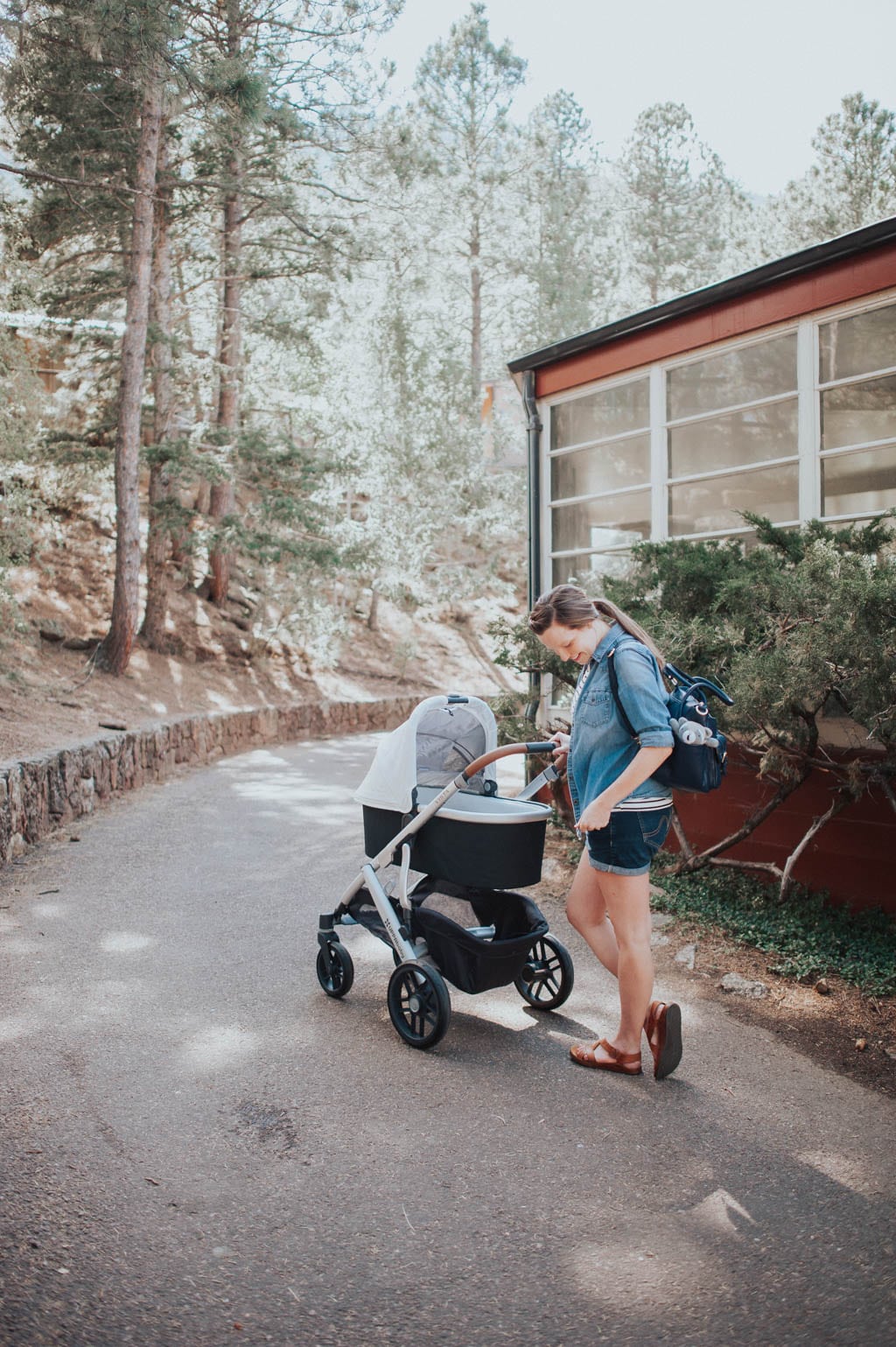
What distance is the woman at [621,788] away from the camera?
3363 millimetres

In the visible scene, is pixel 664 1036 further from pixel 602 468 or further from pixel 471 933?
pixel 602 468

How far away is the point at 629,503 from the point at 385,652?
44.8 feet

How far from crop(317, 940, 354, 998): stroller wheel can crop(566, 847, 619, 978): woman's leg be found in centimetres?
116

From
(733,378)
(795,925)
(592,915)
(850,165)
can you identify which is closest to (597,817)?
(592,915)

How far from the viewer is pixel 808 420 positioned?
728cm

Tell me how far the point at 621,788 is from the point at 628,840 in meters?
0.24

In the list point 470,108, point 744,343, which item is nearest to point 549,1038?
point 744,343

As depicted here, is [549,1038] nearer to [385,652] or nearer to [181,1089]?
[181,1089]

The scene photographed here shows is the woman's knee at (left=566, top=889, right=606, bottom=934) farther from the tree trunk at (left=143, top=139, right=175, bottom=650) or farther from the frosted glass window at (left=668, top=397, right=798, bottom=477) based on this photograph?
the tree trunk at (left=143, top=139, right=175, bottom=650)

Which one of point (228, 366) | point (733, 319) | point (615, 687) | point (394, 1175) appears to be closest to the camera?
point (394, 1175)

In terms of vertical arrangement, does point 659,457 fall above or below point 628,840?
above

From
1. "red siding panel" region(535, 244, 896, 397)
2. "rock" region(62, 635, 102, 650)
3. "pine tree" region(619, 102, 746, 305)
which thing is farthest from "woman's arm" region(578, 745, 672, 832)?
"pine tree" region(619, 102, 746, 305)

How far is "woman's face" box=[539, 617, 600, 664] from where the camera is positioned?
11.7ft

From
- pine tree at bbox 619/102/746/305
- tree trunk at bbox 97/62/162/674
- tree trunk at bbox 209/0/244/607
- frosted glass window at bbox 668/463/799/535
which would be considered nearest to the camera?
frosted glass window at bbox 668/463/799/535
